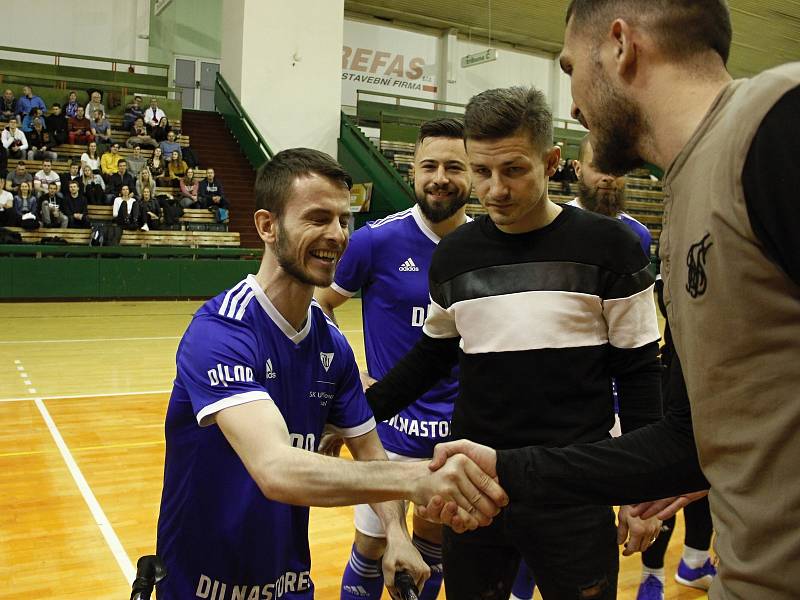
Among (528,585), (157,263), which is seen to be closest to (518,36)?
(157,263)

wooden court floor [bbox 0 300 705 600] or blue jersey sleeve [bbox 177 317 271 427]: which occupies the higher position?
blue jersey sleeve [bbox 177 317 271 427]

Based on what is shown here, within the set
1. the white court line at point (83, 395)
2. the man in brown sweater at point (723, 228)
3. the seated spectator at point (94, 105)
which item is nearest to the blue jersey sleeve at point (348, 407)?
the man in brown sweater at point (723, 228)

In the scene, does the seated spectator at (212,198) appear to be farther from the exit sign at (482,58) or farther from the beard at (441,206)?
the beard at (441,206)

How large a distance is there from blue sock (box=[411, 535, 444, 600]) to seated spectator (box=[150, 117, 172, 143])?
16853 mm

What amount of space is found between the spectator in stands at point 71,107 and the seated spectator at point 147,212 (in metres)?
3.15

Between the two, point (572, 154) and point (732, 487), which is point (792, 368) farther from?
point (572, 154)

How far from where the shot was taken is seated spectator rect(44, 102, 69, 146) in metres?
16.9

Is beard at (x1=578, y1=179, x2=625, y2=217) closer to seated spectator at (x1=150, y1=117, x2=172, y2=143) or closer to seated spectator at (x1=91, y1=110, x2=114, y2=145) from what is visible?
seated spectator at (x1=91, y1=110, x2=114, y2=145)

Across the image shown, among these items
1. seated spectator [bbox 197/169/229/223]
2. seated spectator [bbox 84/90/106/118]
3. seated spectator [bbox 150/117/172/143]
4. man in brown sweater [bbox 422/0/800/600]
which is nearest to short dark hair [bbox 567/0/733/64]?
man in brown sweater [bbox 422/0/800/600]

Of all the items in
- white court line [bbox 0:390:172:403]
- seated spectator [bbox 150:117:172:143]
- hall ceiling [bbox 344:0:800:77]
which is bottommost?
white court line [bbox 0:390:172:403]

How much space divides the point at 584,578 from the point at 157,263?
1435cm

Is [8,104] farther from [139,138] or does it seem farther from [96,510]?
[96,510]

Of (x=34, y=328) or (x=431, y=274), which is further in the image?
(x=34, y=328)

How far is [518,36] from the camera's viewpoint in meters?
26.6
